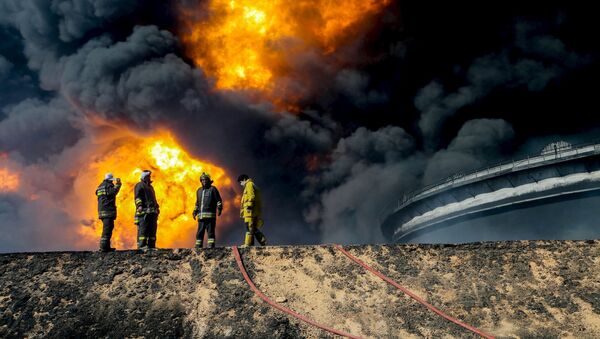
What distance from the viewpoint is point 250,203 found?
8.92 meters

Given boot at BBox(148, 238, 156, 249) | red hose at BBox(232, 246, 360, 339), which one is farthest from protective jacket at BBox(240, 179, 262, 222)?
red hose at BBox(232, 246, 360, 339)

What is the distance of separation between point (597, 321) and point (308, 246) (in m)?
3.77

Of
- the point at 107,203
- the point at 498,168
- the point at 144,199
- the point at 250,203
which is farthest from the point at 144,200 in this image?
the point at 498,168

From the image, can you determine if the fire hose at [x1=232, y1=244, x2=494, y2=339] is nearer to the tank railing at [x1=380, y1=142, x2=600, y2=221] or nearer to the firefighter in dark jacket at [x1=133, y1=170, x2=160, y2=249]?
the firefighter in dark jacket at [x1=133, y1=170, x2=160, y2=249]

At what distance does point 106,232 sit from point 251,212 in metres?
2.53

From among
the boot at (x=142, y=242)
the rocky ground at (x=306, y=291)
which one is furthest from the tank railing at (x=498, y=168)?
the boot at (x=142, y=242)

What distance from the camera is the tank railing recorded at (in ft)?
60.5

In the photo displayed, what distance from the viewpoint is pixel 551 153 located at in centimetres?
1916

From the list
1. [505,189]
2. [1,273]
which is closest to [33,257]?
[1,273]

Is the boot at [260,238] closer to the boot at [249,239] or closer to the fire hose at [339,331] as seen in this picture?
the boot at [249,239]

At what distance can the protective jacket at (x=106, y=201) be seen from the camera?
8.48m

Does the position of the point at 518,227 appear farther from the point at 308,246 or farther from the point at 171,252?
the point at 171,252

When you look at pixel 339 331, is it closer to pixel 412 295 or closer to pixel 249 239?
pixel 412 295

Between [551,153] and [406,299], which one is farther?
[551,153]
